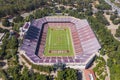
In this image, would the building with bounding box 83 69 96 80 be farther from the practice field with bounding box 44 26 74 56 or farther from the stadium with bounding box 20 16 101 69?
the practice field with bounding box 44 26 74 56

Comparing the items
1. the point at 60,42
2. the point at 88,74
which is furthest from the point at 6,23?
the point at 88,74

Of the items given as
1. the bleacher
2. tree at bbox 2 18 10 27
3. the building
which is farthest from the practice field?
tree at bbox 2 18 10 27

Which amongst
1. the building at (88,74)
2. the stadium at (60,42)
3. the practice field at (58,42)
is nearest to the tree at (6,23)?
the stadium at (60,42)

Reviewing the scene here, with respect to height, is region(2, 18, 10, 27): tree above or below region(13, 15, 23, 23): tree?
above

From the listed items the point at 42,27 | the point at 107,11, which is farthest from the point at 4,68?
the point at 107,11

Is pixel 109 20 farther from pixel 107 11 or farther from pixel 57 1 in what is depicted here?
pixel 57 1

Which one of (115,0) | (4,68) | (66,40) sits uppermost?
(4,68)

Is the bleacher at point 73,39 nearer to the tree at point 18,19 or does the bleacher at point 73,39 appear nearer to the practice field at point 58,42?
the practice field at point 58,42

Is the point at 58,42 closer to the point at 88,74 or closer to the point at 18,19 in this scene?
the point at 18,19
